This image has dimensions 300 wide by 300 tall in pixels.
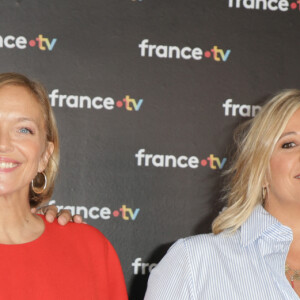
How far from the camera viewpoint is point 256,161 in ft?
8.09

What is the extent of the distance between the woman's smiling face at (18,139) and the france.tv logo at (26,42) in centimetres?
71

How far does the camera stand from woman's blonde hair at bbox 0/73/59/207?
7.69 feet

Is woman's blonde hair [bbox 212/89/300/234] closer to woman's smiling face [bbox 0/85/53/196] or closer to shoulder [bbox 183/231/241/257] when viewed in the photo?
shoulder [bbox 183/231/241/257]

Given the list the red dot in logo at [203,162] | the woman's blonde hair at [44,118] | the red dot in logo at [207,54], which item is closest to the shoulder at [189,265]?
the woman's blonde hair at [44,118]

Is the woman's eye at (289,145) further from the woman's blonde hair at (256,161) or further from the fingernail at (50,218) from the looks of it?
the fingernail at (50,218)

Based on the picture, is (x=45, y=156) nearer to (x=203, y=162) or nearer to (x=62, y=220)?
(x=62, y=220)

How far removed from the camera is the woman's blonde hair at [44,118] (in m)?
2.34

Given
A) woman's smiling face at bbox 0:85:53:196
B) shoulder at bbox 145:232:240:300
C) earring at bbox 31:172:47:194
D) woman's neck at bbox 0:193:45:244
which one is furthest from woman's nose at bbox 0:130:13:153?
shoulder at bbox 145:232:240:300

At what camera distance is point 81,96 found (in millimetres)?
2984

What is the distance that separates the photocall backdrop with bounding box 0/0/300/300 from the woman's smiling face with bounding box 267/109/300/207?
2.10 ft

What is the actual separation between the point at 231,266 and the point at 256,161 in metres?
0.46

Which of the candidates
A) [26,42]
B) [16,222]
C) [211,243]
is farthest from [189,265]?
[26,42]

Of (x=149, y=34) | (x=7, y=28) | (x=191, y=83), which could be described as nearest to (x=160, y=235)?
(x=191, y=83)

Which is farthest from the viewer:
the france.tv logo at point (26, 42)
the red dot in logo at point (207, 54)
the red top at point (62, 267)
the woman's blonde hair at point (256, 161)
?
the red dot in logo at point (207, 54)
